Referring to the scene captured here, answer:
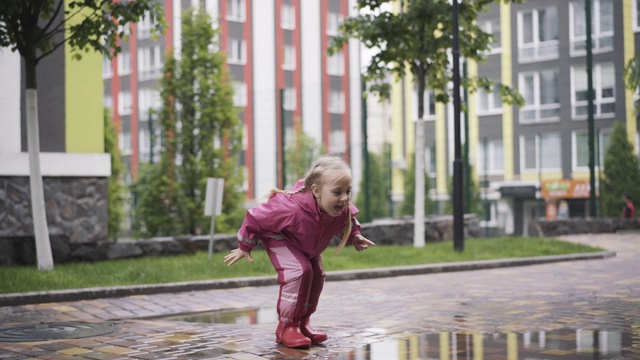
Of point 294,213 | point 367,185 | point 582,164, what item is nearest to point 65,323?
point 294,213

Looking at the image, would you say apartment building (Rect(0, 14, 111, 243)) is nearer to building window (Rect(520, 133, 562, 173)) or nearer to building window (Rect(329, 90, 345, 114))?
building window (Rect(520, 133, 562, 173))

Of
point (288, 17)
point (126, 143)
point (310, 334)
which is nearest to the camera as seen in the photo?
point (310, 334)

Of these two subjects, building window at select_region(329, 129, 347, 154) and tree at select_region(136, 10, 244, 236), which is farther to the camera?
building window at select_region(329, 129, 347, 154)

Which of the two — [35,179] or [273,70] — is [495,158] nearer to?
[273,70]

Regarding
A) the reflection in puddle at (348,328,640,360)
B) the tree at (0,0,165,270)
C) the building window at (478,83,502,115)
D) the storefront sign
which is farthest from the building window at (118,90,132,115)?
the reflection in puddle at (348,328,640,360)

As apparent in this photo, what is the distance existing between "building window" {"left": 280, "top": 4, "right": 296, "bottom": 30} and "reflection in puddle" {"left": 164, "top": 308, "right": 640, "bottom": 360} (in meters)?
48.4

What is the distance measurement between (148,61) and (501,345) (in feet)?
170

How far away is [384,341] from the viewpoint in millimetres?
5855

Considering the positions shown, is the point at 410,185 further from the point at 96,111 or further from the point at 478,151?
the point at 96,111

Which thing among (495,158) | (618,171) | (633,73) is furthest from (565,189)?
(633,73)

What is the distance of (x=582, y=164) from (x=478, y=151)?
6074mm

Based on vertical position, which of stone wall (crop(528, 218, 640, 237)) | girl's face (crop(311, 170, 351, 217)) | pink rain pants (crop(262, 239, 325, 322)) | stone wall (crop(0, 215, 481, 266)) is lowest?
stone wall (crop(528, 218, 640, 237))

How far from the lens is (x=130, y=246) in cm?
1407

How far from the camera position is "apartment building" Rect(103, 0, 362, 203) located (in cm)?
5194
